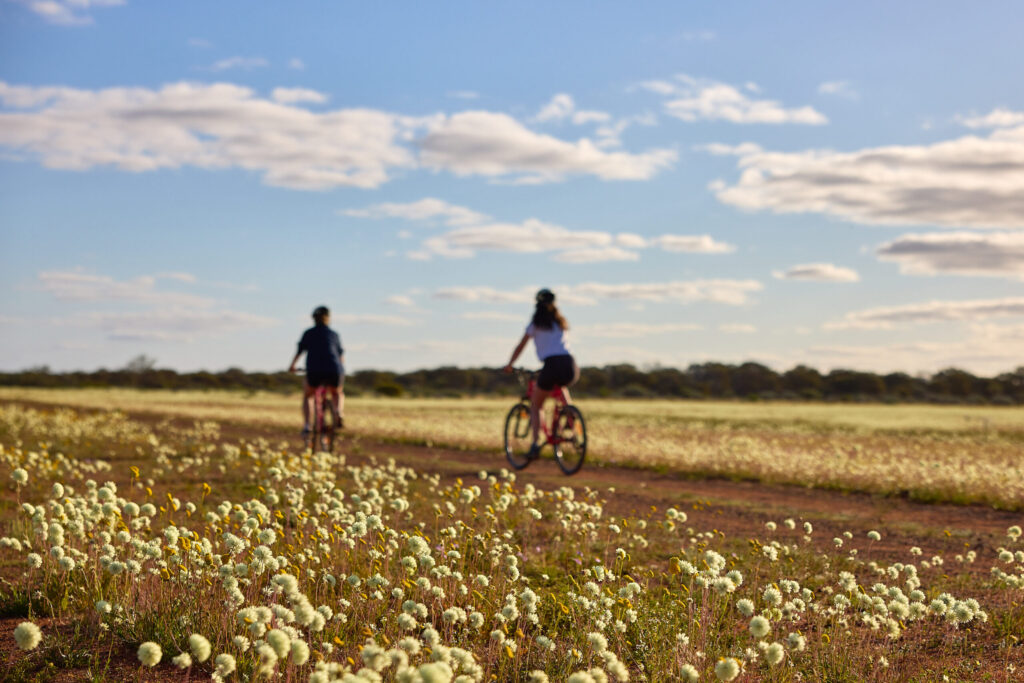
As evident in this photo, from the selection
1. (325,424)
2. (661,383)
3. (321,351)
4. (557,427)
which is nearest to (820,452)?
(557,427)

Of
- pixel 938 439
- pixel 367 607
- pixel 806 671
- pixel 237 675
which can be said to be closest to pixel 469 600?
pixel 367 607

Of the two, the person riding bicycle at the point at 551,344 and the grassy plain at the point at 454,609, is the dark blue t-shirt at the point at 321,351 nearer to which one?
the person riding bicycle at the point at 551,344

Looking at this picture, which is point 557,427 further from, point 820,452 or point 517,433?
point 820,452

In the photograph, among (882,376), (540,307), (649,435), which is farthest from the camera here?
(882,376)

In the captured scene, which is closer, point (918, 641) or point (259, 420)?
point (918, 641)

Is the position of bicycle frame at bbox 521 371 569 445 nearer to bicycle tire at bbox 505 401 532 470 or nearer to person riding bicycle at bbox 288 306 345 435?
bicycle tire at bbox 505 401 532 470

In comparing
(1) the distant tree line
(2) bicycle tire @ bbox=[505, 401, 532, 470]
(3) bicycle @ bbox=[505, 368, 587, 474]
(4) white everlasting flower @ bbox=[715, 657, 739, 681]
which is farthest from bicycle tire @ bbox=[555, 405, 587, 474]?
(1) the distant tree line

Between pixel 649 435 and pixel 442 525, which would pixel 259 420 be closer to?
pixel 649 435

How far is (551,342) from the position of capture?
1460 cm

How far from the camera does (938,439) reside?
30.0 metres

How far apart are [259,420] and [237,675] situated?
31.0 meters

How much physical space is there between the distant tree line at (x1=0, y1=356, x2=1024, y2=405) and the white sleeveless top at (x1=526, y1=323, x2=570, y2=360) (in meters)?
72.3

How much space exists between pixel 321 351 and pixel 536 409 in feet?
15.1

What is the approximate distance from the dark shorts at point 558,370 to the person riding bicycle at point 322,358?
4473 millimetres
